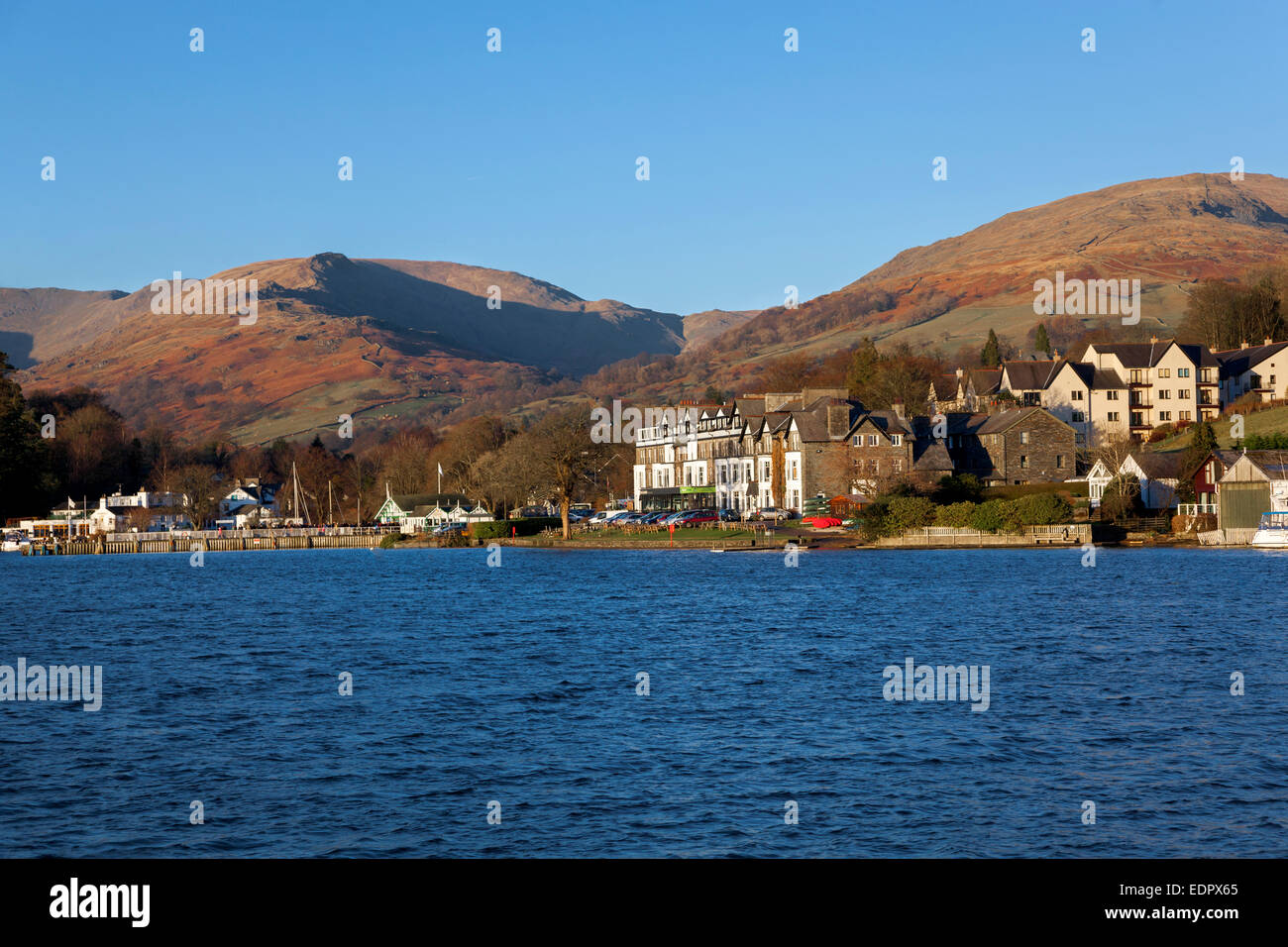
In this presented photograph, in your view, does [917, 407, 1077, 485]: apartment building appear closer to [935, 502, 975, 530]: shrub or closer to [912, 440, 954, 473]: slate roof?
[912, 440, 954, 473]: slate roof

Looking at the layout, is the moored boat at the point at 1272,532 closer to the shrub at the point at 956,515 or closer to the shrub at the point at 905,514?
the shrub at the point at 956,515

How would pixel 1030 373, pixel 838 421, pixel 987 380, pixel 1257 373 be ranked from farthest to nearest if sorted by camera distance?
pixel 987 380, pixel 1030 373, pixel 1257 373, pixel 838 421

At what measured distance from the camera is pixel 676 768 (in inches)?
835

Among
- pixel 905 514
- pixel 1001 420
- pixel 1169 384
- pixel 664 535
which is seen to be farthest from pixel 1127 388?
pixel 664 535

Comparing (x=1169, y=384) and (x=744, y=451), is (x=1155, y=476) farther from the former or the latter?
(x=1169, y=384)

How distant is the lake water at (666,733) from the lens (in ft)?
57.1

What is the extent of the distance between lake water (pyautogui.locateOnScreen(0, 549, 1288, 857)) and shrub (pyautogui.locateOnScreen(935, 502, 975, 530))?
40.3 metres

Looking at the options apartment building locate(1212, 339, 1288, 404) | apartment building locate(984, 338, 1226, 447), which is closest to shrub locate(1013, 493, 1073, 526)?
apartment building locate(984, 338, 1226, 447)

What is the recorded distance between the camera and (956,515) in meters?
95.4

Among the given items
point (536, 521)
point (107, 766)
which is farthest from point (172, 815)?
point (536, 521)

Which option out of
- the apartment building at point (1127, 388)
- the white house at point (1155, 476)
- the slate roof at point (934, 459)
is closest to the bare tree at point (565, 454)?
the slate roof at point (934, 459)

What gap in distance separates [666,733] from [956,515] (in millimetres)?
74964

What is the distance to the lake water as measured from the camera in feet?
57.1
